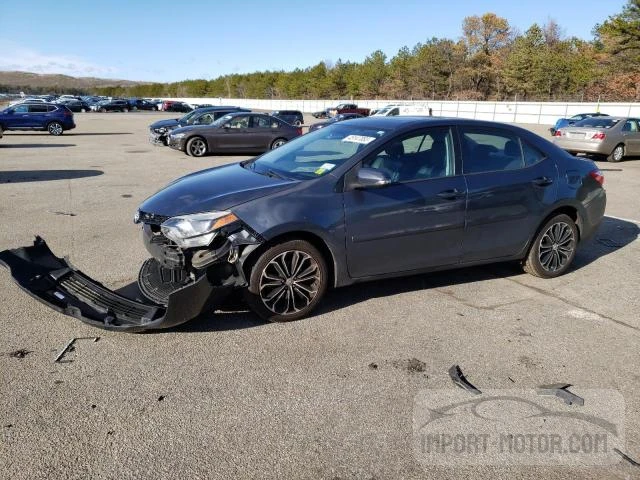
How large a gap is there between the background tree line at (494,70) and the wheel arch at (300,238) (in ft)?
181

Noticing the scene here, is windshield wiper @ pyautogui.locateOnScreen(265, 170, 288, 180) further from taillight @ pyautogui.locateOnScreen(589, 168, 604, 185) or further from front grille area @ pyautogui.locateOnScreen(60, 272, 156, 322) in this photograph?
taillight @ pyautogui.locateOnScreen(589, 168, 604, 185)

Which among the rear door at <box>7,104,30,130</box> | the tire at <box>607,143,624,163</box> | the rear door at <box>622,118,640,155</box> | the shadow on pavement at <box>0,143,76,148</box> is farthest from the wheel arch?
the rear door at <box>7,104,30,130</box>

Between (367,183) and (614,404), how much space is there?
7.58 ft

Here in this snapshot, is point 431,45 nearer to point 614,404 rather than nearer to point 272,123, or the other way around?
point 272,123

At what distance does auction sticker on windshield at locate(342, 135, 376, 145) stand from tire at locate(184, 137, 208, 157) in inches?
521

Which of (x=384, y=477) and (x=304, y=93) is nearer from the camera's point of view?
(x=384, y=477)

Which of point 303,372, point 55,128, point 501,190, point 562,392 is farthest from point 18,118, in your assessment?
point 562,392

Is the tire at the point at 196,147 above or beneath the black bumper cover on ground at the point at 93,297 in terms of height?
beneath

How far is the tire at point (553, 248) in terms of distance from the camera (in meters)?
5.38

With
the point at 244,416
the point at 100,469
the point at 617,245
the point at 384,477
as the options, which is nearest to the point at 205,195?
the point at 244,416

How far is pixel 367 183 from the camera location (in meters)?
4.21

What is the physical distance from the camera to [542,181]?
17.1 feet
